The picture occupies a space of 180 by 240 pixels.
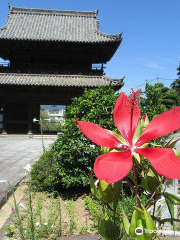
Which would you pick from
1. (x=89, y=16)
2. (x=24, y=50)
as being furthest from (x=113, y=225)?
(x=89, y=16)

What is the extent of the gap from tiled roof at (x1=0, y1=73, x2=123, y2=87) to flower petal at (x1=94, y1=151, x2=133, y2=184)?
497 inches

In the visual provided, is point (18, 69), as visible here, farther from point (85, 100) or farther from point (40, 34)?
point (85, 100)

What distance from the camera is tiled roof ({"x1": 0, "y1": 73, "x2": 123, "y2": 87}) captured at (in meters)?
13.1

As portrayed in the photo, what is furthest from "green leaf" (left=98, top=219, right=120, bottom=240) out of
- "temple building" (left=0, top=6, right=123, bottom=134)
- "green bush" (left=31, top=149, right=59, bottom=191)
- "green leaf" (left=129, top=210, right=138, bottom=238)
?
"temple building" (left=0, top=6, right=123, bottom=134)

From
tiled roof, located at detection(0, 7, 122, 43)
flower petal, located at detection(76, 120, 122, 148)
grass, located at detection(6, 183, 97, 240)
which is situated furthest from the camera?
tiled roof, located at detection(0, 7, 122, 43)

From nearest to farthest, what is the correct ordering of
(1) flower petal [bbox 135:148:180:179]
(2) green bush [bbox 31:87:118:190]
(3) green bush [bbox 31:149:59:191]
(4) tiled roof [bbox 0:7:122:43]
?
1. (1) flower petal [bbox 135:148:180:179]
2. (2) green bush [bbox 31:87:118:190]
3. (3) green bush [bbox 31:149:59:191]
4. (4) tiled roof [bbox 0:7:122:43]

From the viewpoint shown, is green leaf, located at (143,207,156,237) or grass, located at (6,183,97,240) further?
grass, located at (6,183,97,240)

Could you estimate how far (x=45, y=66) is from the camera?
14438mm

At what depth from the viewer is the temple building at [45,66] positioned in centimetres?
1357

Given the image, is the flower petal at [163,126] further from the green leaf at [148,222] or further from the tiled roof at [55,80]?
the tiled roof at [55,80]

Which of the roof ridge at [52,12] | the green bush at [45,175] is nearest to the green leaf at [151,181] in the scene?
the green bush at [45,175]

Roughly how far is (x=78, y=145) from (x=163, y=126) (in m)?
3.09

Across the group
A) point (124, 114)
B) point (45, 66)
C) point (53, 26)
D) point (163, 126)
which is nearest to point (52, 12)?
point (53, 26)

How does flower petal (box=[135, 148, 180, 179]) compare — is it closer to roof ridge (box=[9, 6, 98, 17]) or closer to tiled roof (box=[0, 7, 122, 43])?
tiled roof (box=[0, 7, 122, 43])
